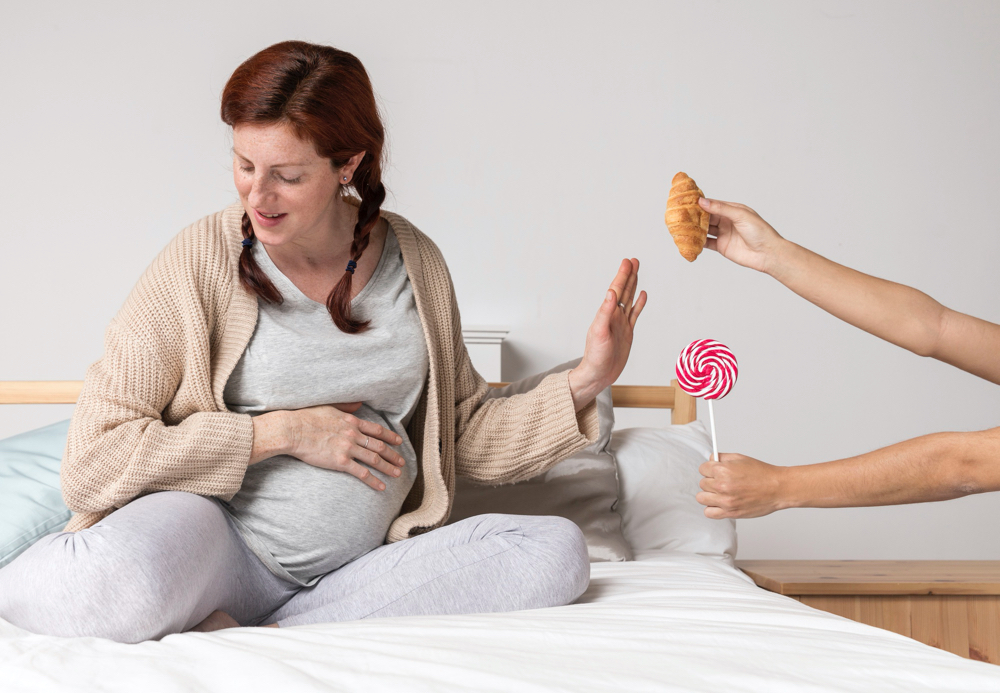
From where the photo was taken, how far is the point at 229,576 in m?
1.15

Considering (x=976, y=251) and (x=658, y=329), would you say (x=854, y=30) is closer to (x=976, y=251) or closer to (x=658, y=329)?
(x=976, y=251)

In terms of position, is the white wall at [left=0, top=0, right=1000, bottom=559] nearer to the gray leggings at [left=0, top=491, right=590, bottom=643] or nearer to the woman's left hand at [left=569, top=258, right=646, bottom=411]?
the woman's left hand at [left=569, top=258, right=646, bottom=411]

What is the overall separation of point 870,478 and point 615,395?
2.96ft

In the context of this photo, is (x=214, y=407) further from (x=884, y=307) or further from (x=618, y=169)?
(x=618, y=169)

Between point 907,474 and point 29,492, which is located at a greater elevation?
point 907,474

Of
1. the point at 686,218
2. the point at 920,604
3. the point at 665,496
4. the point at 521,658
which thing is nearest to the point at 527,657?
the point at 521,658

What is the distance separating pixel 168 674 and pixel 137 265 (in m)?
2.03

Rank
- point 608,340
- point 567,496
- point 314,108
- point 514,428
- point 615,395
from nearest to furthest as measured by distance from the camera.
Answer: point 314,108 → point 608,340 → point 514,428 → point 567,496 → point 615,395

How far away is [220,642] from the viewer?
2.80 feet

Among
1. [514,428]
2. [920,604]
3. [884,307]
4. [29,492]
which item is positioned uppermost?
[884,307]

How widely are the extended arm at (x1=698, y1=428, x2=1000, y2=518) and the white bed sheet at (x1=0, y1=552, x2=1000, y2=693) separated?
167 millimetres

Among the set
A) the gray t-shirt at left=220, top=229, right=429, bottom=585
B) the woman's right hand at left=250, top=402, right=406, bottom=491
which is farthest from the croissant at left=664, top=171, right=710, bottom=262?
the woman's right hand at left=250, top=402, right=406, bottom=491

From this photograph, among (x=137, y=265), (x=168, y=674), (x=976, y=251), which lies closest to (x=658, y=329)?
(x=976, y=251)

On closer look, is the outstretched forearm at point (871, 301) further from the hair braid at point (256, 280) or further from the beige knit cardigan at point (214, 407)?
the hair braid at point (256, 280)
